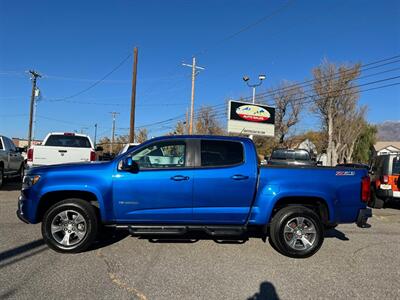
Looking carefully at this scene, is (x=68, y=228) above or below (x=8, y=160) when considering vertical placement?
below

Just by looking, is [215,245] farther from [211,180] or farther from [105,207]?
[105,207]

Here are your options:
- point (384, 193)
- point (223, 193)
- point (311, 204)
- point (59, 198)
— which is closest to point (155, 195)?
point (223, 193)

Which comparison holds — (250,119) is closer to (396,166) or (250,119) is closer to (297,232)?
(396,166)

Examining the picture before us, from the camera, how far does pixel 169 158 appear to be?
6.19m

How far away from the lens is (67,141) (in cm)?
1292

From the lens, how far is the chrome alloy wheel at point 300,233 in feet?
20.1

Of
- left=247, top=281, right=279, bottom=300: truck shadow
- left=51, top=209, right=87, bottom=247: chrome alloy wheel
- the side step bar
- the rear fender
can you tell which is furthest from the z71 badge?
left=51, top=209, right=87, bottom=247: chrome alloy wheel

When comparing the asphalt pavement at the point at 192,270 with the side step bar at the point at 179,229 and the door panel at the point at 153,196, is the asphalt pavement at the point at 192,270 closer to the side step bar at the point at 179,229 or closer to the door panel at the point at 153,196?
the side step bar at the point at 179,229

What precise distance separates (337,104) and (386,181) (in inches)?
1408

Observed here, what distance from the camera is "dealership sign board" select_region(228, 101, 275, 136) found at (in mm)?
36031

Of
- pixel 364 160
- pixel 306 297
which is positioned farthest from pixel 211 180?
pixel 364 160

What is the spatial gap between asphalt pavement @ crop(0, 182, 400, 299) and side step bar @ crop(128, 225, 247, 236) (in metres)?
0.37

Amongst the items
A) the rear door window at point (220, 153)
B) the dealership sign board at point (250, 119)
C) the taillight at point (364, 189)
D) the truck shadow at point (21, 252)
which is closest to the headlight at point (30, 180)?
the truck shadow at point (21, 252)

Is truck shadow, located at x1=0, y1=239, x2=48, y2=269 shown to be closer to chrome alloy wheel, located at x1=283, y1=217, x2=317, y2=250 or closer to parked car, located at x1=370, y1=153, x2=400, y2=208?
chrome alloy wheel, located at x1=283, y1=217, x2=317, y2=250
